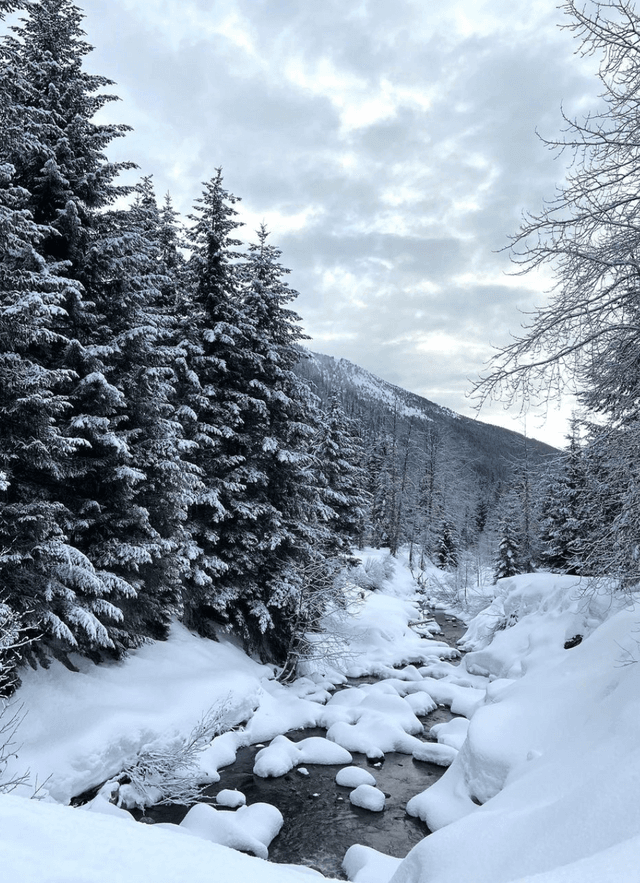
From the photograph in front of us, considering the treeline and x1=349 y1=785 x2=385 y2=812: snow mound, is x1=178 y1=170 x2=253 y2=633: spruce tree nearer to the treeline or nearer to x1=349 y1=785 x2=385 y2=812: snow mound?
the treeline

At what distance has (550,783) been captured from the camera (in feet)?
17.2

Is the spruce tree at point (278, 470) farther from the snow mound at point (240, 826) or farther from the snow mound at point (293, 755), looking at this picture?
the snow mound at point (240, 826)

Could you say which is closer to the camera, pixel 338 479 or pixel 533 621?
pixel 533 621

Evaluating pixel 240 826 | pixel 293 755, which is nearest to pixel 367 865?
pixel 240 826

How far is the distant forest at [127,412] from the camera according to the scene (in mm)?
8281

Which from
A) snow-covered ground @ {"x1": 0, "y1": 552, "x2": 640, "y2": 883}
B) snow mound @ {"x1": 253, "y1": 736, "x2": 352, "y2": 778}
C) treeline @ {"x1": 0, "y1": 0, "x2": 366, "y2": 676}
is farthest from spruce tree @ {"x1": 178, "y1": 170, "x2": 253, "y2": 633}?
snow mound @ {"x1": 253, "y1": 736, "x2": 352, "y2": 778}

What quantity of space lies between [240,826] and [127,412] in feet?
26.5

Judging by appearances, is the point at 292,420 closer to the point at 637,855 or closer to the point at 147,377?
the point at 147,377

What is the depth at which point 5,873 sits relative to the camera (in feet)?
8.79

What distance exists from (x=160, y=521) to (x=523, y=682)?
836 centimetres

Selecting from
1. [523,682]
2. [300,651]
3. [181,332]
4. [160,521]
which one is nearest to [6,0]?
[181,332]

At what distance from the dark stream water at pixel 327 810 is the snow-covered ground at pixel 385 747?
0.27m

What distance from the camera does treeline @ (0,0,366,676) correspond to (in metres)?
8.32

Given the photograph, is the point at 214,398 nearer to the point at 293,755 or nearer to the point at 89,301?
the point at 89,301
